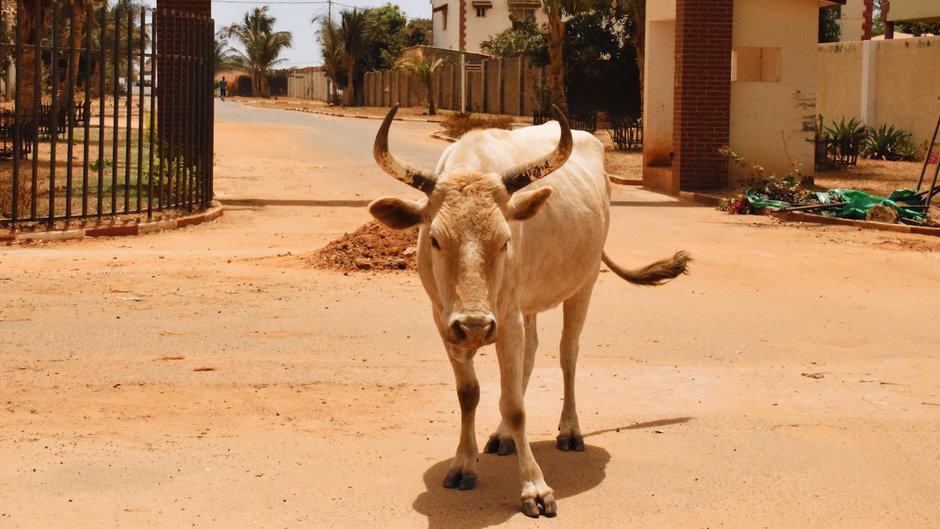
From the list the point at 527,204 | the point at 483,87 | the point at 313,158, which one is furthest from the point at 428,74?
the point at 527,204

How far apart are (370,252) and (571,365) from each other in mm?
6029

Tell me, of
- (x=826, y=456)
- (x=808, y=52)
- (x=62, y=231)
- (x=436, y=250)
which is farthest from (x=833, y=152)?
(x=436, y=250)

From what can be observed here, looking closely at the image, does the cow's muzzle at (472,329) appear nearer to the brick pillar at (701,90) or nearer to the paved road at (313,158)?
the paved road at (313,158)

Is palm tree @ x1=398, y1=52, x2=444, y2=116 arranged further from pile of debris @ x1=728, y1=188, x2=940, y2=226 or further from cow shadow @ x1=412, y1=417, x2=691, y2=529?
cow shadow @ x1=412, y1=417, x2=691, y2=529

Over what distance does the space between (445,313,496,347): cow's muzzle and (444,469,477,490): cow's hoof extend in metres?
1.05

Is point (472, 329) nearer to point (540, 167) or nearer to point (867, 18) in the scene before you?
point (540, 167)

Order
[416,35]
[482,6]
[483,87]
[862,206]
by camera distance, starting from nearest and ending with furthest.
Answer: [862,206]
[483,87]
[482,6]
[416,35]

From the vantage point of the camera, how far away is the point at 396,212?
5.51m

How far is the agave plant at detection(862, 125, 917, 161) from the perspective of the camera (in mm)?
27391

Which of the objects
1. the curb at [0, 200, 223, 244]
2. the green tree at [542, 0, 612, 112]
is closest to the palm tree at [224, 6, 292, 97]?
the green tree at [542, 0, 612, 112]

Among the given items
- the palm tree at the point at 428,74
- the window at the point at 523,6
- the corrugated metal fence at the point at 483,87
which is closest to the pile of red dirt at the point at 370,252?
the corrugated metal fence at the point at 483,87

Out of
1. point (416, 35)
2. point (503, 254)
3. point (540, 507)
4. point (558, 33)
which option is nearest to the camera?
point (503, 254)

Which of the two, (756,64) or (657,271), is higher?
(756,64)

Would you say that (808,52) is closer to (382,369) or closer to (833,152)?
(833,152)
